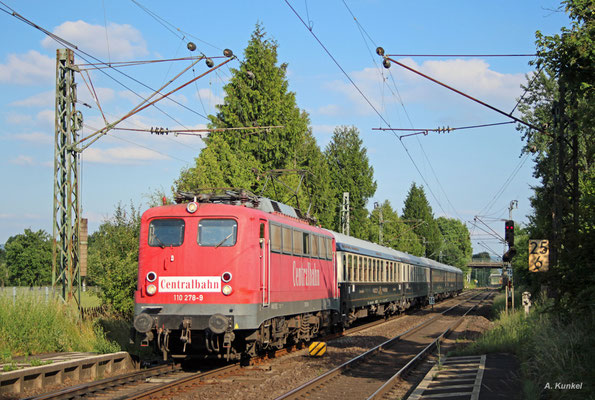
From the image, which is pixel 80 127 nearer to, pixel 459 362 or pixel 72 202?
pixel 72 202

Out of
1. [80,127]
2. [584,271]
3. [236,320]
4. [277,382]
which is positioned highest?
[80,127]

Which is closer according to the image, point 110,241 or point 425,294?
point 110,241

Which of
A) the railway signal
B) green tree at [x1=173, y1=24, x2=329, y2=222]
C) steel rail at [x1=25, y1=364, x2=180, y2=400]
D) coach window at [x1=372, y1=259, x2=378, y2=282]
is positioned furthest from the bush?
green tree at [x1=173, y1=24, x2=329, y2=222]

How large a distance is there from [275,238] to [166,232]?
2415mm

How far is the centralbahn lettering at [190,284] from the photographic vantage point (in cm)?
1286

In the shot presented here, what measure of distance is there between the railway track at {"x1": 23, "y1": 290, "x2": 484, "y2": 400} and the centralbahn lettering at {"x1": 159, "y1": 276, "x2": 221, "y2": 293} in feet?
5.43

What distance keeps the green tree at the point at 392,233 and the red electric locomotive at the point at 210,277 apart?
5038 centimetres

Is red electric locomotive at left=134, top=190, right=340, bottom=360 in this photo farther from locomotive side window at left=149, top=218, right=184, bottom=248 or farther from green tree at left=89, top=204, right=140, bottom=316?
green tree at left=89, top=204, right=140, bottom=316

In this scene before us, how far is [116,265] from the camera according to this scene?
56.2 ft

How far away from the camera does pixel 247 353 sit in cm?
1351

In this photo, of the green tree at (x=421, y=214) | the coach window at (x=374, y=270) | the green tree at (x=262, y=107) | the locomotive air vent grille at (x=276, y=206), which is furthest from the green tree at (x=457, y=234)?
the locomotive air vent grille at (x=276, y=206)

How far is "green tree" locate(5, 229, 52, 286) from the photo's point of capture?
220 ft

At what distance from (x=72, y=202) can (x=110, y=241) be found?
7.32 feet

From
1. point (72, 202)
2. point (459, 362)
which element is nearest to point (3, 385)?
point (72, 202)
